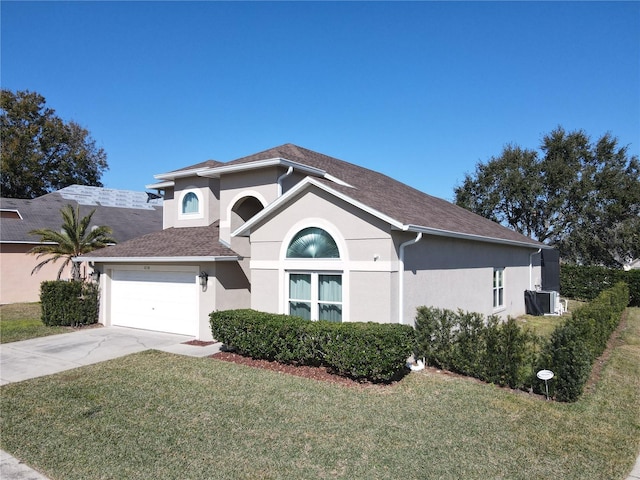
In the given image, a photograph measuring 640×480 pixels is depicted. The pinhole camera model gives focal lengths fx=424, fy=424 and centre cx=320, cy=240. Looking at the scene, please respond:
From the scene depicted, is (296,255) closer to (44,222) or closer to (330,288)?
(330,288)

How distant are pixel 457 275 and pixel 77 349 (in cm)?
1109

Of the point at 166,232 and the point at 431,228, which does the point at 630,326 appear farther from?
the point at 166,232

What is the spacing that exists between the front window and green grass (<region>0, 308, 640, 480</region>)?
87.8 inches

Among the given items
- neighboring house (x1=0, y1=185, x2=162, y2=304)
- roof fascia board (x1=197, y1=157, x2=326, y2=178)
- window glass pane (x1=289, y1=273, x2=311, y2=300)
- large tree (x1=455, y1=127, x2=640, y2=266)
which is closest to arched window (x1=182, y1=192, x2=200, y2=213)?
roof fascia board (x1=197, y1=157, x2=326, y2=178)

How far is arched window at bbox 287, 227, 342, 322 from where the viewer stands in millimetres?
10367

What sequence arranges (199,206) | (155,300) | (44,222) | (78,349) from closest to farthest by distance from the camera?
(78,349)
(155,300)
(199,206)
(44,222)

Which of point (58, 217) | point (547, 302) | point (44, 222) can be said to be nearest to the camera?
point (547, 302)

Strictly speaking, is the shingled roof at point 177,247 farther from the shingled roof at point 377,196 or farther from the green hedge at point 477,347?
the green hedge at point 477,347

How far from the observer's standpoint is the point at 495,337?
27.3 feet

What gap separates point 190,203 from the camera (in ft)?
53.6

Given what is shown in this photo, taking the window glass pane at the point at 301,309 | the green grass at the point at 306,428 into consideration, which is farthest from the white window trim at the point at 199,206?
the green grass at the point at 306,428

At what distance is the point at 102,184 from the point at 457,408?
52606mm

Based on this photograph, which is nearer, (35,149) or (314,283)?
(314,283)

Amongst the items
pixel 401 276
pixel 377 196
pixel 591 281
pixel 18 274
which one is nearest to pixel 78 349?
pixel 401 276
